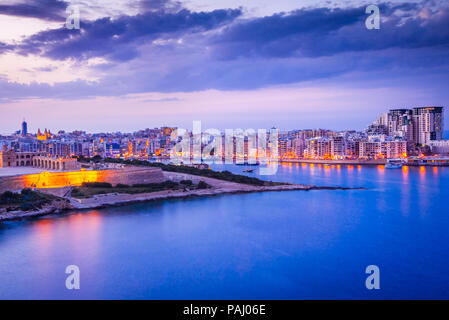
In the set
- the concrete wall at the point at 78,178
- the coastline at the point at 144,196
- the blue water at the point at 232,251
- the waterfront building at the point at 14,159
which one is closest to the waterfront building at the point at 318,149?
the coastline at the point at 144,196

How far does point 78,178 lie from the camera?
7.95 metres

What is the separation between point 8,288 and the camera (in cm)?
356

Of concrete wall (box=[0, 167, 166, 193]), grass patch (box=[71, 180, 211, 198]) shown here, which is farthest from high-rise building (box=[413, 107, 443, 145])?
concrete wall (box=[0, 167, 166, 193])

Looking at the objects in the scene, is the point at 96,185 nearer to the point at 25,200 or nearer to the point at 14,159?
the point at 25,200

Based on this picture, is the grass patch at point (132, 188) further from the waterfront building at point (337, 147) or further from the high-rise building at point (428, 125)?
the high-rise building at point (428, 125)

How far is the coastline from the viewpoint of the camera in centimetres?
605

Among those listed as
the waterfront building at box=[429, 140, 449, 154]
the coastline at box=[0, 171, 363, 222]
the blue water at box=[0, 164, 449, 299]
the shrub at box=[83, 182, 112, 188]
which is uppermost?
the waterfront building at box=[429, 140, 449, 154]

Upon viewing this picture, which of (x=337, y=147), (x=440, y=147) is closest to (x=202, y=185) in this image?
(x=337, y=147)

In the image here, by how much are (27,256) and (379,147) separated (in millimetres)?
19070

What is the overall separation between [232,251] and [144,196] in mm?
3479

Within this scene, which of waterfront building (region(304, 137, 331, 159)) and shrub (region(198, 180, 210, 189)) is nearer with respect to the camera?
shrub (region(198, 180, 210, 189))

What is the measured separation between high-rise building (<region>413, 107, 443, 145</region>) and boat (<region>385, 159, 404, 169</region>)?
26.9 feet

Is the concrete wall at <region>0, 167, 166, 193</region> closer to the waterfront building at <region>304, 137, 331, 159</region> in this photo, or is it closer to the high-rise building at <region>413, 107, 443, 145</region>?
the waterfront building at <region>304, 137, 331, 159</region>
